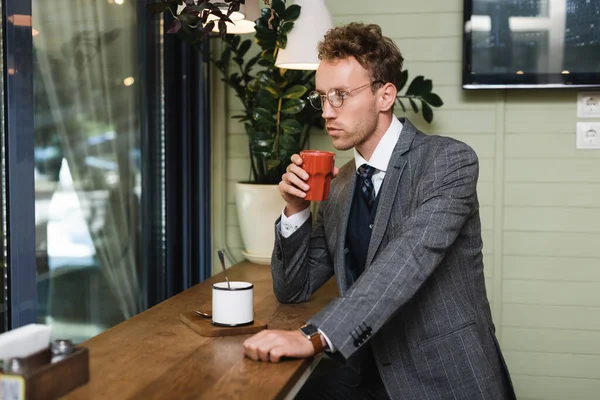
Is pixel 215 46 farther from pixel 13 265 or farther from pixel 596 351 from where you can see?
pixel 596 351

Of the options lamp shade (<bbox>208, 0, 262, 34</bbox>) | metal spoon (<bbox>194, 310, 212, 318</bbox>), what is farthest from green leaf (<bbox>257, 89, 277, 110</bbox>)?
metal spoon (<bbox>194, 310, 212, 318</bbox>)

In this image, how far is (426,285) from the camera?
1777 mm

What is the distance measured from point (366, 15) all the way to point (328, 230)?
132cm

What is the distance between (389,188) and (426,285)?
10.7 inches

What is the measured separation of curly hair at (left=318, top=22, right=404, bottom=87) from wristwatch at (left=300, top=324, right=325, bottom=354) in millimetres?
809

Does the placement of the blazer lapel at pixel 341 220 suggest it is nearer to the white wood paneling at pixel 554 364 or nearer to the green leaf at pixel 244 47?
the green leaf at pixel 244 47

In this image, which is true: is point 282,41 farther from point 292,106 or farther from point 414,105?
point 414,105

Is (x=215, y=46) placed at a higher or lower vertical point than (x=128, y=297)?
higher

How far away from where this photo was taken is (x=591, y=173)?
9.56 feet

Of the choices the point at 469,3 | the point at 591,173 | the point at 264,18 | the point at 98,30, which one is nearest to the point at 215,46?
the point at 264,18

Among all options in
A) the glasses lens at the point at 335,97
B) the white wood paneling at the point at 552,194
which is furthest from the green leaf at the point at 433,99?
the glasses lens at the point at 335,97

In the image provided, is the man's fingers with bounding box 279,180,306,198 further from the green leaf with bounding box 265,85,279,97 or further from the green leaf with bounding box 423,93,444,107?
the green leaf with bounding box 423,93,444,107

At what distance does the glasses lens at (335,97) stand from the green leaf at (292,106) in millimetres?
662

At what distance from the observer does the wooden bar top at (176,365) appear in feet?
4.10
